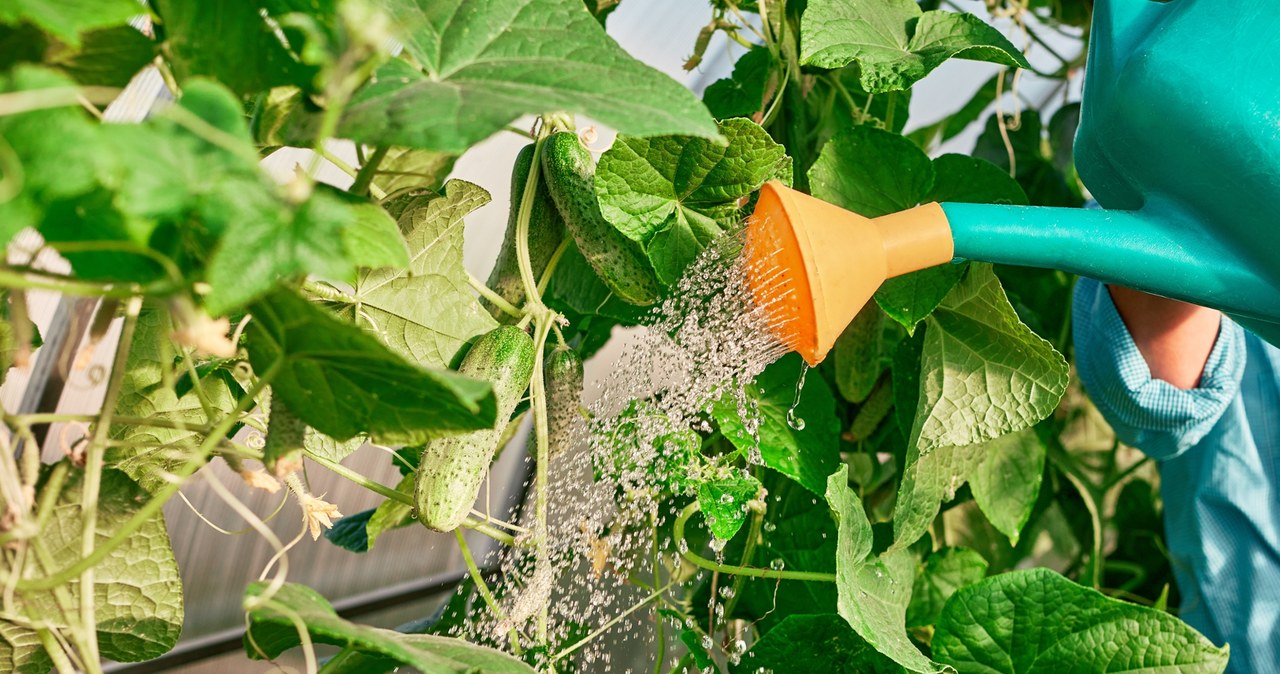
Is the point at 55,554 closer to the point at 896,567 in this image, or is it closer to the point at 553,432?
the point at 553,432

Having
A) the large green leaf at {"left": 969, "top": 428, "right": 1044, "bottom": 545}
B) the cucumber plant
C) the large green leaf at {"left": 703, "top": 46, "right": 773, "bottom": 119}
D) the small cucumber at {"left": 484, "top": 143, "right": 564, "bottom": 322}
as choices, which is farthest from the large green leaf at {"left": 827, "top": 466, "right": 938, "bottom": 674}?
the large green leaf at {"left": 703, "top": 46, "right": 773, "bottom": 119}

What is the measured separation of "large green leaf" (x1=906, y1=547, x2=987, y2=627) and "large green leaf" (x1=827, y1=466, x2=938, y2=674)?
0.28ft

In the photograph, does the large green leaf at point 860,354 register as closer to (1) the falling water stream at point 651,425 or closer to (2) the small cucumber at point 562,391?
(1) the falling water stream at point 651,425

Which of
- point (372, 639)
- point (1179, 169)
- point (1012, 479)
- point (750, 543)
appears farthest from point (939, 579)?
point (372, 639)

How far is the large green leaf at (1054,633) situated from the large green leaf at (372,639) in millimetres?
321

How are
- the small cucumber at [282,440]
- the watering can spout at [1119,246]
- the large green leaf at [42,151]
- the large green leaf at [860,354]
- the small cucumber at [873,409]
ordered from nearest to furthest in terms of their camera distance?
the large green leaf at [42,151]
the small cucumber at [282,440]
the watering can spout at [1119,246]
the large green leaf at [860,354]
the small cucumber at [873,409]

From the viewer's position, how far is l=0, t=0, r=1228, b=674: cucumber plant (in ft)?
0.83

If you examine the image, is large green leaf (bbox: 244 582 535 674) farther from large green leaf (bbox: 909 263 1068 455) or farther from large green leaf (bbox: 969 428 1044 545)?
large green leaf (bbox: 969 428 1044 545)

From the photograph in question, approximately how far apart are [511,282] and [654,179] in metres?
0.11

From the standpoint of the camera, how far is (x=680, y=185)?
0.53 meters

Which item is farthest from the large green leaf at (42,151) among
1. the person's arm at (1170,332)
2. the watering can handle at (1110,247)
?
the person's arm at (1170,332)

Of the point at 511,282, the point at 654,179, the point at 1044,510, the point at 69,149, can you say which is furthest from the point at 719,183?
the point at 1044,510

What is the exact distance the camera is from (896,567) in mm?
644

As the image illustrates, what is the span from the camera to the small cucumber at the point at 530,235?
1.75ft
